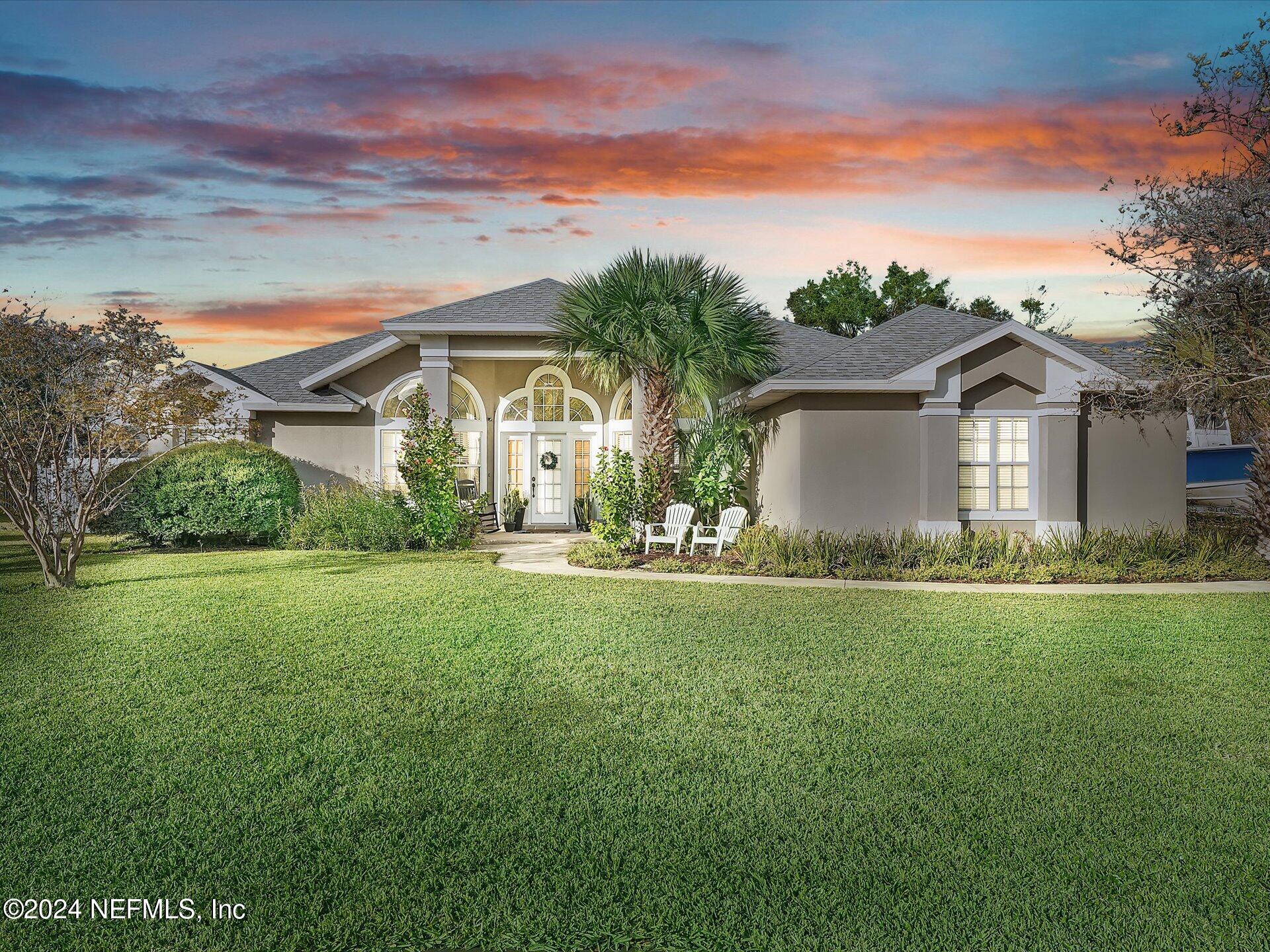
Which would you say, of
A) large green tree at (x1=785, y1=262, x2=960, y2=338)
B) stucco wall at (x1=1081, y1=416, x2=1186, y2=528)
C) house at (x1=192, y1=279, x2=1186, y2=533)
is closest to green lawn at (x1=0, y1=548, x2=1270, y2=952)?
house at (x1=192, y1=279, x2=1186, y2=533)

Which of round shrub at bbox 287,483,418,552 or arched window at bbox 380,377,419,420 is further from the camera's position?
arched window at bbox 380,377,419,420

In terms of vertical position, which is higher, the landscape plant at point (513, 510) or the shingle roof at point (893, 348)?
the shingle roof at point (893, 348)

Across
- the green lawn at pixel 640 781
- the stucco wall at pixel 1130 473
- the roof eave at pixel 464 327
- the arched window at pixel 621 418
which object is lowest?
the green lawn at pixel 640 781

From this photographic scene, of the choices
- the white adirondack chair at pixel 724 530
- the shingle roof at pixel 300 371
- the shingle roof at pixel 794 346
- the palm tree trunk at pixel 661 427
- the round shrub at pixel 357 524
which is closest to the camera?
the white adirondack chair at pixel 724 530

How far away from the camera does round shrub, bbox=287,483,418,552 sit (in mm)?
16469

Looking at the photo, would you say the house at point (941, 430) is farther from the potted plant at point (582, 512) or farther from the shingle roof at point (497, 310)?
the potted plant at point (582, 512)

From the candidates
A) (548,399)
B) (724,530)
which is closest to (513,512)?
(548,399)

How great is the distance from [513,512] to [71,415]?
10040 mm

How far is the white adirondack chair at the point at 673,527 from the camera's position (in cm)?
1541

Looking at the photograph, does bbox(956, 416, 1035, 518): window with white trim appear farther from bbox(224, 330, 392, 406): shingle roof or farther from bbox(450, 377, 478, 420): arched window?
bbox(224, 330, 392, 406): shingle roof

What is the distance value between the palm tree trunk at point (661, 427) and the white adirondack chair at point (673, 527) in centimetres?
29

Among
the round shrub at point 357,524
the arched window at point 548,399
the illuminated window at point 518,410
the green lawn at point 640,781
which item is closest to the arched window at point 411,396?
the illuminated window at point 518,410

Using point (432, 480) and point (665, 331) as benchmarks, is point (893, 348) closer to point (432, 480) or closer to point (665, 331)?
point (665, 331)

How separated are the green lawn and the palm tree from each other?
6828 mm
